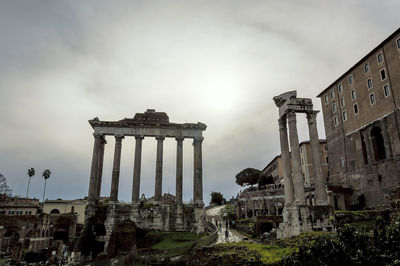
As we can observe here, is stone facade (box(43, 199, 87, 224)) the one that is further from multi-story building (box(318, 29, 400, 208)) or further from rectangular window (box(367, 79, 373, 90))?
rectangular window (box(367, 79, 373, 90))

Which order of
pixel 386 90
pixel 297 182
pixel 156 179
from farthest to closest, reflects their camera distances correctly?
pixel 386 90
pixel 156 179
pixel 297 182

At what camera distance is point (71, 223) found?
4838 cm

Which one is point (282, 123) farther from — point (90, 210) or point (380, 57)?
point (380, 57)

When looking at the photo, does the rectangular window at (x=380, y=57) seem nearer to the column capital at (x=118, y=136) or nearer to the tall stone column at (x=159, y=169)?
the tall stone column at (x=159, y=169)

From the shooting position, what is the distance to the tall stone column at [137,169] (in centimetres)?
3020

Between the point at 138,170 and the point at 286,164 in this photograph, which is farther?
the point at 138,170

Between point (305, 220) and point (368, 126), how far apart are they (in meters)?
26.7

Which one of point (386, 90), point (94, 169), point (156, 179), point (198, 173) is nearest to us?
point (94, 169)

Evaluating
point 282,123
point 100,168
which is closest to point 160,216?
point 100,168

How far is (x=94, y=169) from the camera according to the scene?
100 ft

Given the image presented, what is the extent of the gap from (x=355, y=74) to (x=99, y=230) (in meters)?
40.7

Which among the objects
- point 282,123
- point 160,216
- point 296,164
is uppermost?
point 282,123

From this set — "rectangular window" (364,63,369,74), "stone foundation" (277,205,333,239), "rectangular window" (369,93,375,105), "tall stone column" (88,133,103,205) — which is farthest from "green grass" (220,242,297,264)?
"rectangular window" (364,63,369,74)

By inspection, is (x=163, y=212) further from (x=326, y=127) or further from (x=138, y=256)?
(x=326, y=127)
